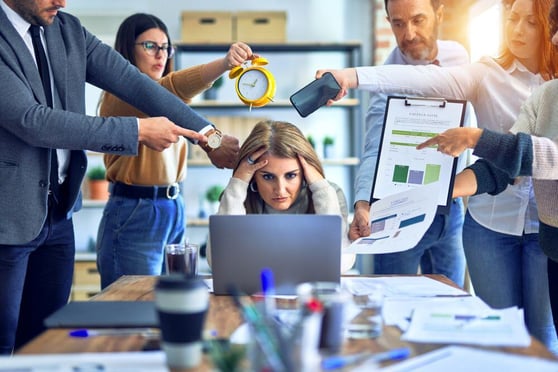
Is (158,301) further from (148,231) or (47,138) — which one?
(148,231)

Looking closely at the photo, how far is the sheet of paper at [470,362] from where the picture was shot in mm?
1095

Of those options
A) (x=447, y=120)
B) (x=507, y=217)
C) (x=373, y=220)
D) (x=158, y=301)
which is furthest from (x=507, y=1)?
(x=158, y=301)

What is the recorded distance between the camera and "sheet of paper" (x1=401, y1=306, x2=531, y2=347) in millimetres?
1257

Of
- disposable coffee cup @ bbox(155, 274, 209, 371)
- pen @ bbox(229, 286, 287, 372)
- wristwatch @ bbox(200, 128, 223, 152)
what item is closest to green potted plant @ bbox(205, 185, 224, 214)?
wristwatch @ bbox(200, 128, 223, 152)

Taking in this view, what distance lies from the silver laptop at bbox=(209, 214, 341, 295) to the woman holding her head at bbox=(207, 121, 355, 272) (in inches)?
24.2

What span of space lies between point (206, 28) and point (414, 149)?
10.5 feet

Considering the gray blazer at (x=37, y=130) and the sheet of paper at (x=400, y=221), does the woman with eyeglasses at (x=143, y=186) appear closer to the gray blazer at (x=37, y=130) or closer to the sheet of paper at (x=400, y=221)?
the gray blazer at (x=37, y=130)

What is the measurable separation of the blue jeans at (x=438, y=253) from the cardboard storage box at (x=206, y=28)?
286cm

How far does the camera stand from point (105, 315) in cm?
146

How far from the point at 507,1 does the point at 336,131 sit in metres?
3.07

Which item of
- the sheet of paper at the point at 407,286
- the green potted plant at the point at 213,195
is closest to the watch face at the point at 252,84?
the sheet of paper at the point at 407,286

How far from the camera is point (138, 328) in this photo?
1381mm

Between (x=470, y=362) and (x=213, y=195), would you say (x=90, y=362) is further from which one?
(x=213, y=195)

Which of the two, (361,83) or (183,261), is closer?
(183,261)
